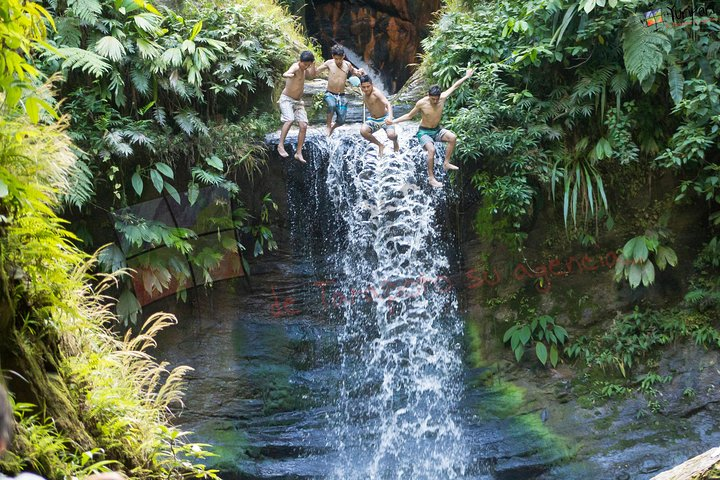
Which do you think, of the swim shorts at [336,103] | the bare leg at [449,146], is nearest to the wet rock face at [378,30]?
the swim shorts at [336,103]

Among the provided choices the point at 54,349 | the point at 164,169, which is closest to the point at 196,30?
the point at 164,169

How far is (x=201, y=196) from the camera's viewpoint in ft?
28.6

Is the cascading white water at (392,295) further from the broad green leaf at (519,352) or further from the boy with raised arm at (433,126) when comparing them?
the broad green leaf at (519,352)

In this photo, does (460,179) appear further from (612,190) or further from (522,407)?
(522,407)

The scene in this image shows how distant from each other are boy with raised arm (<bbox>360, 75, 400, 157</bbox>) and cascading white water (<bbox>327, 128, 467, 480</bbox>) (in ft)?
1.89

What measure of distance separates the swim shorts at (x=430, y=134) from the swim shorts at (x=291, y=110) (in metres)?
1.42

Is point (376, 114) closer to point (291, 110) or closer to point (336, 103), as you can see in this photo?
point (336, 103)

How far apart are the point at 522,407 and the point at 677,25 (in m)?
4.76

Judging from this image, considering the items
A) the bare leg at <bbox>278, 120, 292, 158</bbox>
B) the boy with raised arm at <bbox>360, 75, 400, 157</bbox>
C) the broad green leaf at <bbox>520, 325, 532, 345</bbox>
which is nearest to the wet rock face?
the boy with raised arm at <bbox>360, 75, 400, 157</bbox>

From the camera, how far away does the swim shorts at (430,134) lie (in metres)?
8.41

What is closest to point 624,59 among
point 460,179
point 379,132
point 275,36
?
point 460,179

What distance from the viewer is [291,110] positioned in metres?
8.47

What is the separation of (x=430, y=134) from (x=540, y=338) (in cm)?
282

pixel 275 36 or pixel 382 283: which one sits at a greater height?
pixel 275 36
